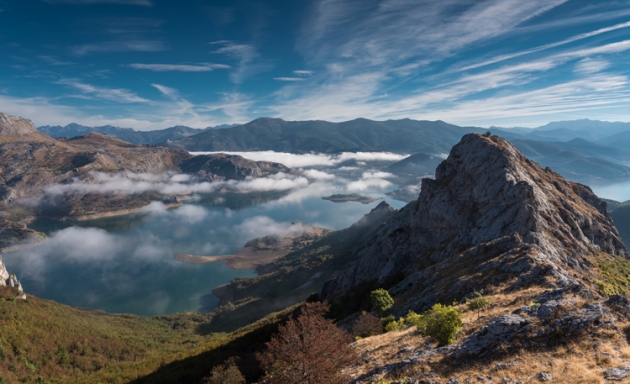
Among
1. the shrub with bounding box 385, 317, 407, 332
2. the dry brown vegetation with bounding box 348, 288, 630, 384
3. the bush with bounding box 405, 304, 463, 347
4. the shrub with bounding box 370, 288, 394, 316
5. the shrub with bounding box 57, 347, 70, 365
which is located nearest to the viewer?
the dry brown vegetation with bounding box 348, 288, 630, 384

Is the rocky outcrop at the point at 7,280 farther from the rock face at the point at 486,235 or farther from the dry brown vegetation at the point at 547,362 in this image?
the dry brown vegetation at the point at 547,362

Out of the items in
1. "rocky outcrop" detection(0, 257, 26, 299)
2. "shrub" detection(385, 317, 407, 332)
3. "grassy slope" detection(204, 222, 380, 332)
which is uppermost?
"shrub" detection(385, 317, 407, 332)

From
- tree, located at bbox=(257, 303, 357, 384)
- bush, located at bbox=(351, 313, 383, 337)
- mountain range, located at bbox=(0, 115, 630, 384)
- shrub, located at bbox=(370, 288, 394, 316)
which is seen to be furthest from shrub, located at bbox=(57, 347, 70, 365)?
tree, located at bbox=(257, 303, 357, 384)

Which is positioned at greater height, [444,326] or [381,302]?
[444,326]

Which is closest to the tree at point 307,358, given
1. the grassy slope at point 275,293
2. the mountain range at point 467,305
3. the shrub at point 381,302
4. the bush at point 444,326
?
the mountain range at point 467,305

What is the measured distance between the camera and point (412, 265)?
200ft

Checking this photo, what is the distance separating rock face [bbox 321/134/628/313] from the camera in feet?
126

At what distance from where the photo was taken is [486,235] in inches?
1959

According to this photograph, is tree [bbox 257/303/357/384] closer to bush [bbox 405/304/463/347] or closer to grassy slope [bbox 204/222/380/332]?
bush [bbox 405/304/463/347]

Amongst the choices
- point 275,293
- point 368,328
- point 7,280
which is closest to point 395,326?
point 368,328

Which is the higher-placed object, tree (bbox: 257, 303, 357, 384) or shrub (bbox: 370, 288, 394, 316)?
tree (bbox: 257, 303, 357, 384)

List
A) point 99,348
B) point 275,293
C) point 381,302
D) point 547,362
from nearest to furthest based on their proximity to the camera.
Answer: point 547,362
point 381,302
point 99,348
point 275,293

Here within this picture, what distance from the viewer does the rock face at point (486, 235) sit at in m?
38.4

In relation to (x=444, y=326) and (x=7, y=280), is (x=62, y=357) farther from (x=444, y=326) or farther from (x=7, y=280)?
(x=444, y=326)
